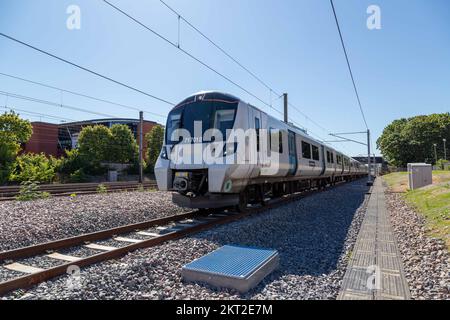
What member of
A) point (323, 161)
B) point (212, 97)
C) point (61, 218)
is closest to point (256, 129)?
point (212, 97)

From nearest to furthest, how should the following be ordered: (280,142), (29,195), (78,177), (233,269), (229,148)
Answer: (233,269) < (229,148) < (280,142) < (29,195) < (78,177)

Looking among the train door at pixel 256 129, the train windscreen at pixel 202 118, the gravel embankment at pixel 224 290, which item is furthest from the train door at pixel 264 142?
the gravel embankment at pixel 224 290

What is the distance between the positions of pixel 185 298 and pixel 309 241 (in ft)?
11.0

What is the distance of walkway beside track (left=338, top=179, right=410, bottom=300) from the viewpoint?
347 centimetres

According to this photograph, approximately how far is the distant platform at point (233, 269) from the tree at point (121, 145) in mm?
39176

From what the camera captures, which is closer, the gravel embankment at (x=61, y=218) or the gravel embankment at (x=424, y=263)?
the gravel embankment at (x=424, y=263)

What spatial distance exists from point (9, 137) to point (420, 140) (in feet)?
238

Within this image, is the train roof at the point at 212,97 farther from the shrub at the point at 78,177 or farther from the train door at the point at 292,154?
the shrub at the point at 78,177

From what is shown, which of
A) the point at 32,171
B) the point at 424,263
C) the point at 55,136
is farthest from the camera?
the point at 55,136

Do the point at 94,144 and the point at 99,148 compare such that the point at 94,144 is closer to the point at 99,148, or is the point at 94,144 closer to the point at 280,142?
the point at 99,148

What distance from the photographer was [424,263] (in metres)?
4.56

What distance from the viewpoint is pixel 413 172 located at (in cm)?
1806

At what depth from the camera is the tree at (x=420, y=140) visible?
66.4 m
